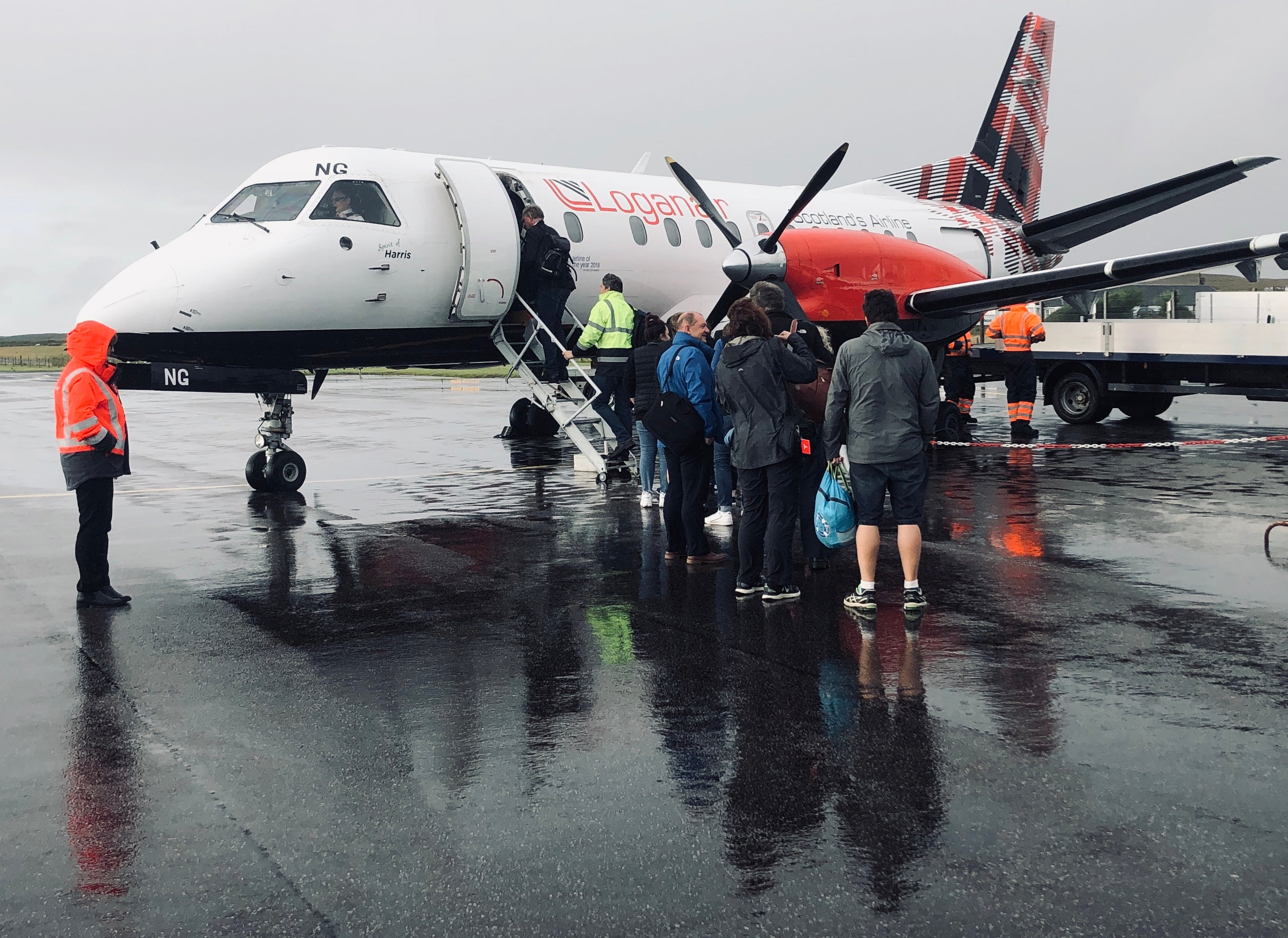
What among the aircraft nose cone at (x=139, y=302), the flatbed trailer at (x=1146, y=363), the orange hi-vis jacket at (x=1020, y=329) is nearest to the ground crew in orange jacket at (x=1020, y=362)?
the orange hi-vis jacket at (x=1020, y=329)

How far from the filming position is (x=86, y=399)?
745cm

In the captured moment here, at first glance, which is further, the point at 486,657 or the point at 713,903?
the point at 486,657

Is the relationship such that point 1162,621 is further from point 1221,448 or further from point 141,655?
point 1221,448

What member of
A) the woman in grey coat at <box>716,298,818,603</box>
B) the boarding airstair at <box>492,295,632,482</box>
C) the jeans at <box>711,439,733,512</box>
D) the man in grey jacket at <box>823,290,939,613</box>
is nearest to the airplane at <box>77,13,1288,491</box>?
the boarding airstair at <box>492,295,632,482</box>

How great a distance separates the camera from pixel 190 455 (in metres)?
17.4

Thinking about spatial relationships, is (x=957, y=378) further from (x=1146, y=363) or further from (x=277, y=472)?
A: (x=277, y=472)

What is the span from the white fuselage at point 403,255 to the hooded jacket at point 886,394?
6.97m

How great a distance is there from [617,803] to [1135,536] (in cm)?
636

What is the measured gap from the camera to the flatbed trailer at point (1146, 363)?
16516mm

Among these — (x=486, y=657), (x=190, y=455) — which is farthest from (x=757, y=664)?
(x=190, y=455)

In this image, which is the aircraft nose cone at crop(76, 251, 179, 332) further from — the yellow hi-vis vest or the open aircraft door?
the yellow hi-vis vest

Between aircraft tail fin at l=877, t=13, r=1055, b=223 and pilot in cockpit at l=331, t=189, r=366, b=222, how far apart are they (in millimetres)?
11354

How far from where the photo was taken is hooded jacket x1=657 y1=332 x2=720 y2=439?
8594mm

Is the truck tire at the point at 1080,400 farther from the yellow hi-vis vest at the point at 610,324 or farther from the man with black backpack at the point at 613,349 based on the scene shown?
the yellow hi-vis vest at the point at 610,324
